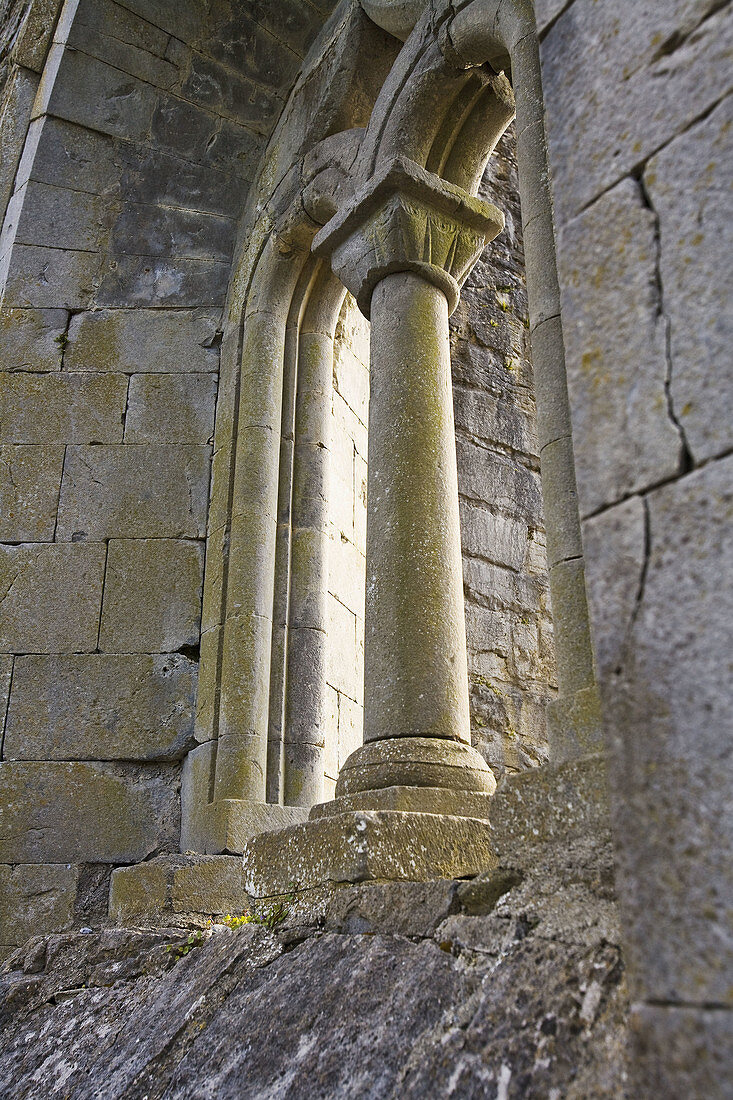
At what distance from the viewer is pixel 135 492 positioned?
410 cm

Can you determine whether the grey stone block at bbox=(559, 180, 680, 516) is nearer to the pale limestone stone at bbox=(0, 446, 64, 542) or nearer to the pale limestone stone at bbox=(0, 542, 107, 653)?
the pale limestone stone at bbox=(0, 542, 107, 653)

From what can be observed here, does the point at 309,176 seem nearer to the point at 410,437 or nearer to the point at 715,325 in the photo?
the point at 410,437

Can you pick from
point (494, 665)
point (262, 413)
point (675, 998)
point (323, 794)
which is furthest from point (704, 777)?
point (494, 665)

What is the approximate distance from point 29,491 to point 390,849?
263cm

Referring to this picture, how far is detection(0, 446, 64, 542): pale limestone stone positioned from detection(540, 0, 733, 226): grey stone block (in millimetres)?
3105

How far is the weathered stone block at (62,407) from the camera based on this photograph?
4.18 metres

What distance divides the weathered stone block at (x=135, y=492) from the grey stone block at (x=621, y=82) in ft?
9.35

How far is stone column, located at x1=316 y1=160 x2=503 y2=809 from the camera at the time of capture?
2.61m

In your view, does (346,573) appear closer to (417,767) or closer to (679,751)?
(417,767)

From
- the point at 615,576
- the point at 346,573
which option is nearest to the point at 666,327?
the point at 615,576

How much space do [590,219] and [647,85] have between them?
0.19 metres

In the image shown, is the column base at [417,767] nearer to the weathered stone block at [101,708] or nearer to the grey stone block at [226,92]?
the weathered stone block at [101,708]

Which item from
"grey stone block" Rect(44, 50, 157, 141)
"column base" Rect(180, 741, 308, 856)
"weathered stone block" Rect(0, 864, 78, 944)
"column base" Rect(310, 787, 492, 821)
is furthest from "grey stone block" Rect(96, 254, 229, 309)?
"column base" Rect(310, 787, 492, 821)

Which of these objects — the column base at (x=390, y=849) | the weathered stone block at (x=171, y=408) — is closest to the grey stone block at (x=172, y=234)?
the weathered stone block at (x=171, y=408)
